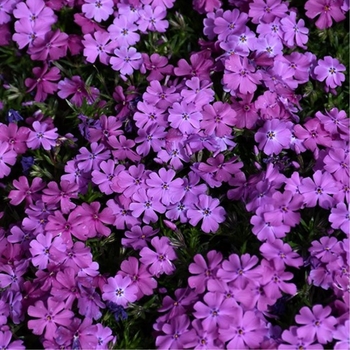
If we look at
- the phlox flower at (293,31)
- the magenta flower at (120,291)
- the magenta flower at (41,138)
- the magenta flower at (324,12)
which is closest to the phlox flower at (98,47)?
the magenta flower at (41,138)

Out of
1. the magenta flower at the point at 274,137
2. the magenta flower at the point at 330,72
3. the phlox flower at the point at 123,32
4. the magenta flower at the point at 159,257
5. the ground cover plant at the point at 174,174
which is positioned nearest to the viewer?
the ground cover plant at the point at 174,174

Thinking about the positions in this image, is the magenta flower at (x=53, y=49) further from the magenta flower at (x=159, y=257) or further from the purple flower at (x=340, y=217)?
the purple flower at (x=340, y=217)

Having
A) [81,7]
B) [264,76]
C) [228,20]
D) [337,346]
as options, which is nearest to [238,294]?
[337,346]

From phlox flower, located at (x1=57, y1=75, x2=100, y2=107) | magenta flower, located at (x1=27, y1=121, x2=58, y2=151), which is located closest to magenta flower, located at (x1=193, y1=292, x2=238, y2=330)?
magenta flower, located at (x1=27, y1=121, x2=58, y2=151)

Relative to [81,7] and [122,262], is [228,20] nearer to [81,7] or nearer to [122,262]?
[81,7]

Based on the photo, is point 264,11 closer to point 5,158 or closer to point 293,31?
point 293,31

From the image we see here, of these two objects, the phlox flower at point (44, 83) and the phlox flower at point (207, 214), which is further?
the phlox flower at point (44, 83)

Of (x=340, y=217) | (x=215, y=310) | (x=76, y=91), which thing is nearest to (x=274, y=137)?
(x=340, y=217)
